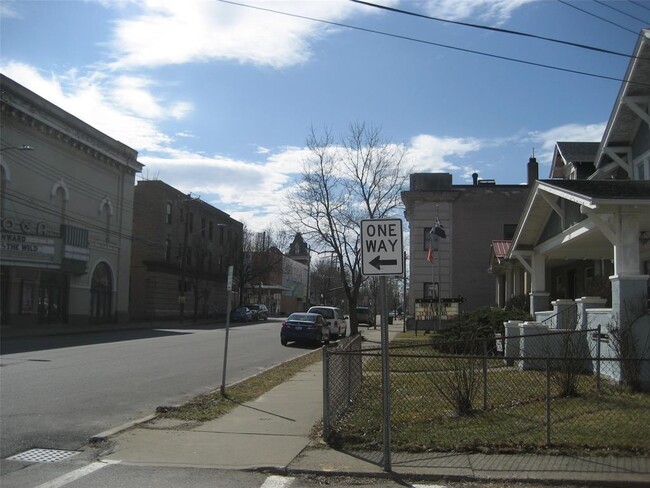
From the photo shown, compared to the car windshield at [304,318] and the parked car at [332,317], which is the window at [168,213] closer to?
the parked car at [332,317]

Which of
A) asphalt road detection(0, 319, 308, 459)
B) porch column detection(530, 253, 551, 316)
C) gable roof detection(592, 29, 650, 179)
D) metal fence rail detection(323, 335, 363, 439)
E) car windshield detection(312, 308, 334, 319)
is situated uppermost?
gable roof detection(592, 29, 650, 179)

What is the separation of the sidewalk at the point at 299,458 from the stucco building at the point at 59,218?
21.7 m

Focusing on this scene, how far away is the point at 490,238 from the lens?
40.2m

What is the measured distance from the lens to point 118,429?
843 cm

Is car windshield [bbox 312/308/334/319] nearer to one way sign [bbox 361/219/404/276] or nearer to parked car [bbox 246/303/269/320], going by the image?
parked car [bbox 246/303/269/320]

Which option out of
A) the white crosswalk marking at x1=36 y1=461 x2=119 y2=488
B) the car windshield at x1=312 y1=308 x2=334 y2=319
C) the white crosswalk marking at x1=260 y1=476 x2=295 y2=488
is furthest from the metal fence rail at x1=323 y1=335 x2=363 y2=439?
the car windshield at x1=312 y1=308 x2=334 y2=319

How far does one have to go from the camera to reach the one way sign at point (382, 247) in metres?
6.88

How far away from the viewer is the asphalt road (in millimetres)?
8539

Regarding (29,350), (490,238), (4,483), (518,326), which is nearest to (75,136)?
(29,350)

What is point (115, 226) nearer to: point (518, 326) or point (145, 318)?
point (145, 318)

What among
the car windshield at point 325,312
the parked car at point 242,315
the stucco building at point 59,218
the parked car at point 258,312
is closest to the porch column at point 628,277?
the car windshield at point 325,312

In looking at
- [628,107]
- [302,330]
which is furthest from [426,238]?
[628,107]

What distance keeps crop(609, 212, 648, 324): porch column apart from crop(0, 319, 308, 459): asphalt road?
831cm

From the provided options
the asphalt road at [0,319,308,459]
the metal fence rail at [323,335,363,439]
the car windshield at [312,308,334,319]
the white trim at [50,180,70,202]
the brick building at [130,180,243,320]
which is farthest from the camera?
the brick building at [130,180,243,320]
